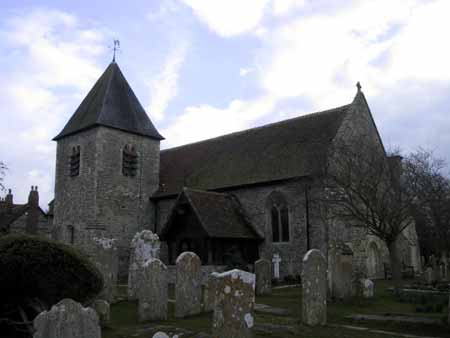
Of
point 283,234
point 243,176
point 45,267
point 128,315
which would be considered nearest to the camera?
point 45,267

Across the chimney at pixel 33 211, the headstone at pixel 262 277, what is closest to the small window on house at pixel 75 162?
the chimney at pixel 33 211

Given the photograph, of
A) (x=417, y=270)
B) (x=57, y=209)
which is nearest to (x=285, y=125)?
(x=417, y=270)

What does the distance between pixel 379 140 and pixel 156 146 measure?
530 inches

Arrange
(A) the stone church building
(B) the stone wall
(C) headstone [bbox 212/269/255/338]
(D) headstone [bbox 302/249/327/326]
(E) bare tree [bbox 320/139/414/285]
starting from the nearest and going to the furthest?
(C) headstone [bbox 212/269/255/338]
(D) headstone [bbox 302/249/327/326]
(E) bare tree [bbox 320/139/414/285]
(A) the stone church building
(B) the stone wall

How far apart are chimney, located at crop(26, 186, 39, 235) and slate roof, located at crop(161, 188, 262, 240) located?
18.4m

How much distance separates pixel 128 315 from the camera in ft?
38.8

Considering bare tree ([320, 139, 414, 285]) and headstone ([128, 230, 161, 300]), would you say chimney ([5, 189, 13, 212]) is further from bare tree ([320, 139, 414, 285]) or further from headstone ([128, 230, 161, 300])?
bare tree ([320, 139, 414, 285])

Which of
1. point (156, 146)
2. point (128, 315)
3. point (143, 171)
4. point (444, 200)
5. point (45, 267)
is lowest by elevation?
point (128, 315)

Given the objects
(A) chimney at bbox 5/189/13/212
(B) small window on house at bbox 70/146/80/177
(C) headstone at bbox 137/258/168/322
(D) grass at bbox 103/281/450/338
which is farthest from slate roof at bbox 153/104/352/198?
(A) chimney at bbox 5/189/13/212

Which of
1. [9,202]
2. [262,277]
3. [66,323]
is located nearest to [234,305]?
[66,323]

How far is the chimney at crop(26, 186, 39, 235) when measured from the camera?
119 ft

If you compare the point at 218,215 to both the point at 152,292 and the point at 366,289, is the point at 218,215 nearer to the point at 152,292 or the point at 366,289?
the point at 366,289

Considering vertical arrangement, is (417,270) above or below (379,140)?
below

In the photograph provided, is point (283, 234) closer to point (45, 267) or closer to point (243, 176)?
point (243, 176)
